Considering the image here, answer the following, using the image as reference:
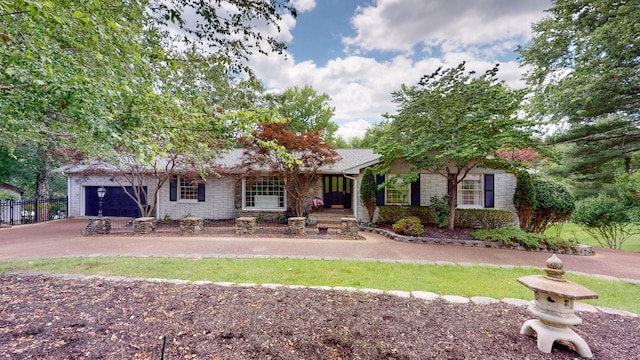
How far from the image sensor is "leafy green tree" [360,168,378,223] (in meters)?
10.8

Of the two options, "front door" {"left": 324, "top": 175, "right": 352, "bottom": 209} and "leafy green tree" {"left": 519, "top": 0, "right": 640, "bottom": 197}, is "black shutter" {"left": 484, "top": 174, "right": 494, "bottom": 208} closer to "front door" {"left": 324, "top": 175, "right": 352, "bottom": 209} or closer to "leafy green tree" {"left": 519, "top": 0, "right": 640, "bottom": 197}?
"leafy green tree" {"left": 519, "top": 0, "right": 640, "bottom": 197}

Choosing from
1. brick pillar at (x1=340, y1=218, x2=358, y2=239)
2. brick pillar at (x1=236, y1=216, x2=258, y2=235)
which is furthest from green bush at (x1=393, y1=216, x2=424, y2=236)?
brick pillar at (x1=236, y1=216, x2=258, y2=235)

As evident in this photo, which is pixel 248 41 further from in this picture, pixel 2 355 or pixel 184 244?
pixel 184 244

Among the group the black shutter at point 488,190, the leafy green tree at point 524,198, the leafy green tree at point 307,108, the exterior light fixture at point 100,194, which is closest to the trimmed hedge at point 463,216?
the leafy green tree at point 524,198

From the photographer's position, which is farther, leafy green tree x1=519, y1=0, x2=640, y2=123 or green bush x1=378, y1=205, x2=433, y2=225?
green bush x1=378, y1=205, x2=433, y2=225

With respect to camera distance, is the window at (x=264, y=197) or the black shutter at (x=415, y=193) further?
the window at (x=264, y=197)

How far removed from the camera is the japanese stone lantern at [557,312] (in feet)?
7.95

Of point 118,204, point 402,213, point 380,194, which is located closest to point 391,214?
point 402,213

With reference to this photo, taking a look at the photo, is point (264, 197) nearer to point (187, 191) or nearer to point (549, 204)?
point (187, 191)

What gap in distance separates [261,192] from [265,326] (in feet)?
33.1

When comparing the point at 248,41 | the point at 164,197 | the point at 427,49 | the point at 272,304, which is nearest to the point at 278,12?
the point at 248,41

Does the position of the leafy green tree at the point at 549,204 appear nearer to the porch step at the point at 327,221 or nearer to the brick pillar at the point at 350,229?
the brick pillar at the point at 350,229

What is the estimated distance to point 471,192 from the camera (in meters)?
11.0

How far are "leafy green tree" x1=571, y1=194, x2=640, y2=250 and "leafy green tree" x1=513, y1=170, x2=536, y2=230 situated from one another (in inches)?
63.1
